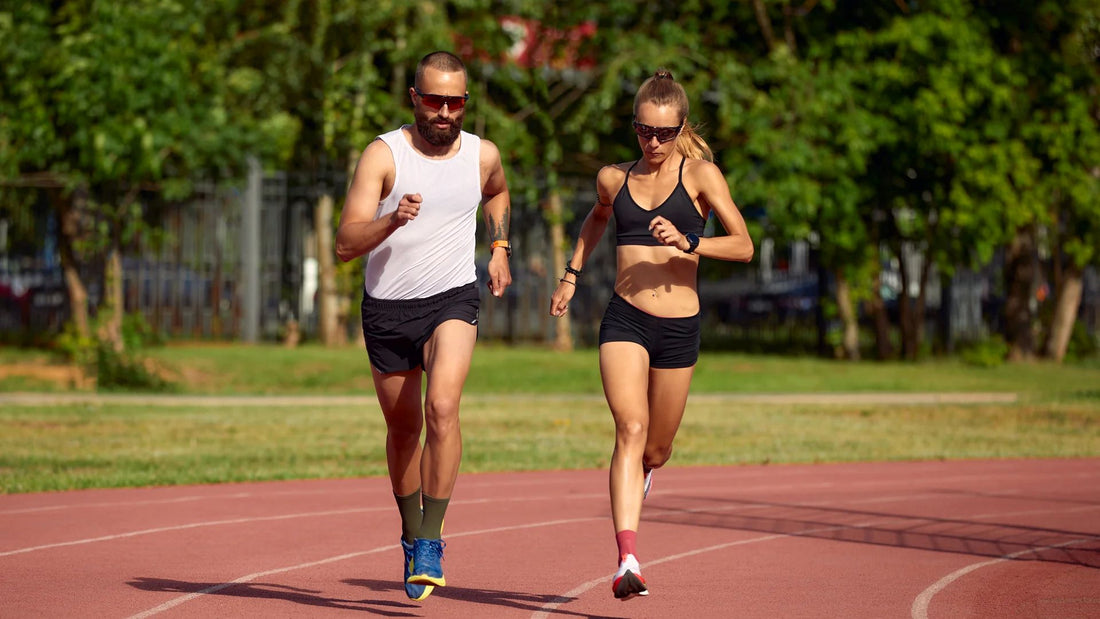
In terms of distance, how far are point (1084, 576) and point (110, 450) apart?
10.2 m

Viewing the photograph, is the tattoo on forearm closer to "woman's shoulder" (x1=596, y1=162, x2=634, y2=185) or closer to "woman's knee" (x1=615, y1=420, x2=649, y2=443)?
"woman's shoulder" (x1=596, y1=162, x2=634, y2=185)

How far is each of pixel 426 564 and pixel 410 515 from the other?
57 centimetres

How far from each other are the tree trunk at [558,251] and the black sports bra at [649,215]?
22054mm

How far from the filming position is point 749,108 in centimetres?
2844

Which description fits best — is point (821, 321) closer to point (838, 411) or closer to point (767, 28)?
point (767, 28)

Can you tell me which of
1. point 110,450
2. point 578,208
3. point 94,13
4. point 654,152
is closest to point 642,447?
point 654,152

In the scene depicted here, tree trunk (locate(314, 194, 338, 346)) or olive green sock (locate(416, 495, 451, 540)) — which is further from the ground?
tree trunk (locate(314, 194, 338, 346))

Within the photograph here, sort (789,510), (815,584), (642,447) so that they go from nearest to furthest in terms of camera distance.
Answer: (642,447) → (815,584) → (789,510)

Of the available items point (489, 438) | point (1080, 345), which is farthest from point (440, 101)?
point (1080, 345)

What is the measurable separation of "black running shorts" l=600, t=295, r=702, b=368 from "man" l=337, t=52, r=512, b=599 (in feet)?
1.85

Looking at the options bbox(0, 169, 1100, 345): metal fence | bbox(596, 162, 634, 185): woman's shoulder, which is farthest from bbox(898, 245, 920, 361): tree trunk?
bbox(596, 162, 634, 185): woman's shoulder

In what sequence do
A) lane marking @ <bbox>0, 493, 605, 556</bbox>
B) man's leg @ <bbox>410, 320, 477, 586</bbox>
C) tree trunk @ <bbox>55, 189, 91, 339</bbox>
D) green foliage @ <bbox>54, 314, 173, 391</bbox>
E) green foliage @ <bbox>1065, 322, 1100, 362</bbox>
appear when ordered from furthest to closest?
green foliage @ <bbox>1065, 322, 1100, 362</bbox>
tree trunk @ <bbox>55, 189, 91, 339</bbox>
green foliage @ <bbox>54, 314, 173, 391</bbox>
lane marking @ <bbox>0, 493, 605, 556</bbox>
man's leg @ <bbox>410, 320, 477, 586</bbox>

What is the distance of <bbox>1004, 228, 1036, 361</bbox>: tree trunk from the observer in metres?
31.4

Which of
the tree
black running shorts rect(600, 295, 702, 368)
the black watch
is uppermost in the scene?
the tree
